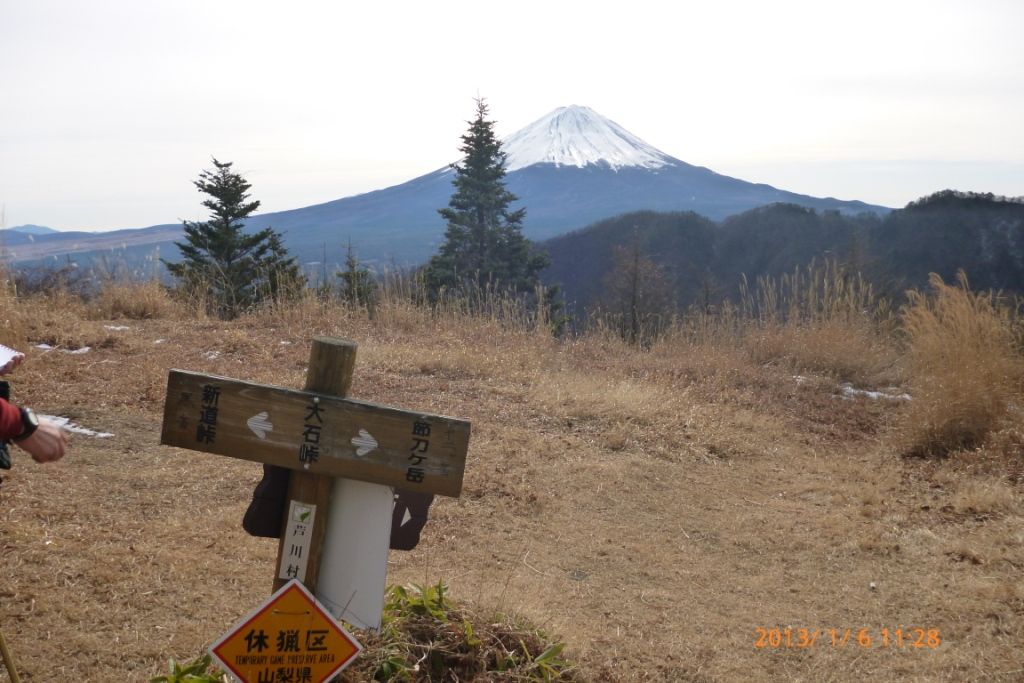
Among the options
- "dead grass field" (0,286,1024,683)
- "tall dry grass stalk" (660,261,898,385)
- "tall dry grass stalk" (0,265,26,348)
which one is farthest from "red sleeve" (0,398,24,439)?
"tall dry grass stalk" (660,261,898,385)

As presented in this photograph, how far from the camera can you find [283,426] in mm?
2123

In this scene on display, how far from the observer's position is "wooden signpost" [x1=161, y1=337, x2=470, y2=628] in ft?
6.97

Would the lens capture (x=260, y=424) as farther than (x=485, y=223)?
No

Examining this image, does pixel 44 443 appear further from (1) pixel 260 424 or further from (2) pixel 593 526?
(2) pixel 593 526

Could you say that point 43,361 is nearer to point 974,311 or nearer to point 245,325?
point 245,325

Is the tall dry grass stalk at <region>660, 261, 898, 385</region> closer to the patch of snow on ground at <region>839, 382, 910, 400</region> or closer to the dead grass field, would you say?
the patch of snow on ground at <region>839, 382, 910, 400</region>

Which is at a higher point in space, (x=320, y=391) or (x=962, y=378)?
(x=962, y=378)

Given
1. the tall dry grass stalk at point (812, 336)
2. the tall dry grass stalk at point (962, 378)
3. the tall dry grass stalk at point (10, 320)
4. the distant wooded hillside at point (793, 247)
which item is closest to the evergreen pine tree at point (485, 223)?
the distant wooded hillside at point (793, 247)

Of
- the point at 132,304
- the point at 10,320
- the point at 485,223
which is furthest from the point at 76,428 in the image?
the point at 485,223

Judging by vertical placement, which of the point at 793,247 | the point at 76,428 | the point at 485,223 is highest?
the point at 793,247

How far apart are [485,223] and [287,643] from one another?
2623 centimetres

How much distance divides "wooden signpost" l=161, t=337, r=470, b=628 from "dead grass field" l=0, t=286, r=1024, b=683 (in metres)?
0.82

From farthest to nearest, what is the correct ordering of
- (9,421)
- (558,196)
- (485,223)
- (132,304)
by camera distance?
(558,196) → (485,223) → (132,304) → (9,421)

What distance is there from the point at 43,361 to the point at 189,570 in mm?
3890
